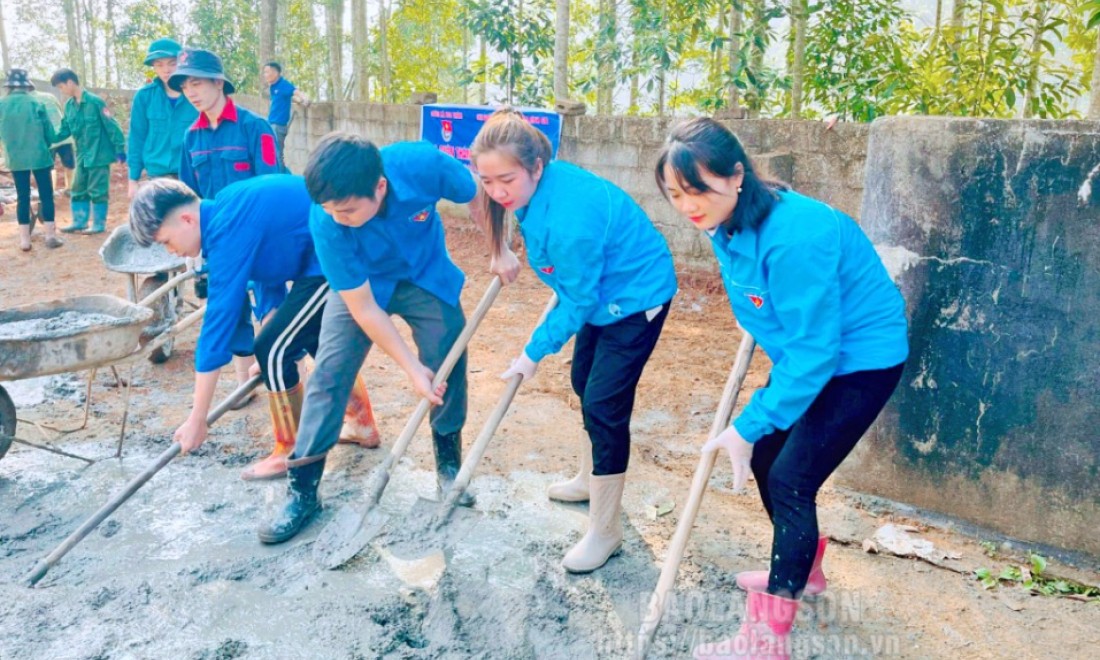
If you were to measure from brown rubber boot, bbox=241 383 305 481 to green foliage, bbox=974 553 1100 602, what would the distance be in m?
2.74

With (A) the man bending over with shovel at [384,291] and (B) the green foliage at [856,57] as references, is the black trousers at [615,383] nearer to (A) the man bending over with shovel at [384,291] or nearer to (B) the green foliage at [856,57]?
(A) the man bending over with shovel at [384,291]

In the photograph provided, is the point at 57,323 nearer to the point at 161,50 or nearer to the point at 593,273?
the point at 161,50

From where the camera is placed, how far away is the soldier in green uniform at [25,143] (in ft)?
29.5

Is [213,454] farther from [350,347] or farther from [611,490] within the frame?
[611,490]

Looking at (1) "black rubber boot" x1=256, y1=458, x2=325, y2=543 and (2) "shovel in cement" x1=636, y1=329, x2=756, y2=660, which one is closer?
(2) "shovel in cement" x1=636, y1=329, x2=756, y2=660

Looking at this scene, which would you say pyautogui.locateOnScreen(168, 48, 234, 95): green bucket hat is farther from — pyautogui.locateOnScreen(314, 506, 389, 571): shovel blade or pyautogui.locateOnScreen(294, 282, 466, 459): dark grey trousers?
pyautogui.locateOnScreen(314, 506, 389, 571): shovel blade

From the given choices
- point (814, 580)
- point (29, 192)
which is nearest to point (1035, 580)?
point (814, 580)

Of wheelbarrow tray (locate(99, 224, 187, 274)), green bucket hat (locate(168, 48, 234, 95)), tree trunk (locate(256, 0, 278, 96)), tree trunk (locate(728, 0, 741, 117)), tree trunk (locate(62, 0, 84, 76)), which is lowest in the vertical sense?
wheelbarrow tray (locate(99, 224, 187, 274))

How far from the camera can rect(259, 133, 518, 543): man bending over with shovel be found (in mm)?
2965

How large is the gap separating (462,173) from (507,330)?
3087mm

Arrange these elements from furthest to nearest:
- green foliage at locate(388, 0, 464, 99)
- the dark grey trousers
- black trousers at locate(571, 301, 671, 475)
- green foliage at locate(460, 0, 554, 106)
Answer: green foliage at locate(388, 0, 464, 99) → green foliage at locate(460, 0, 554, 106) → the dark grey trousers → black trousers at locate(571, 301, 671, 475)

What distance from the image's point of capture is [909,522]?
3324 mm

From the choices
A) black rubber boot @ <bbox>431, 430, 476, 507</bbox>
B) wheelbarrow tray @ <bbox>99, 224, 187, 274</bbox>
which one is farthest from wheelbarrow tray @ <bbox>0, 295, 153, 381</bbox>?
black rubber boot @ <bbox>431, 430, 476, 507</bbox>

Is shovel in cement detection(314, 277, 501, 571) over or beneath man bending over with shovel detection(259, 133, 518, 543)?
beneath
